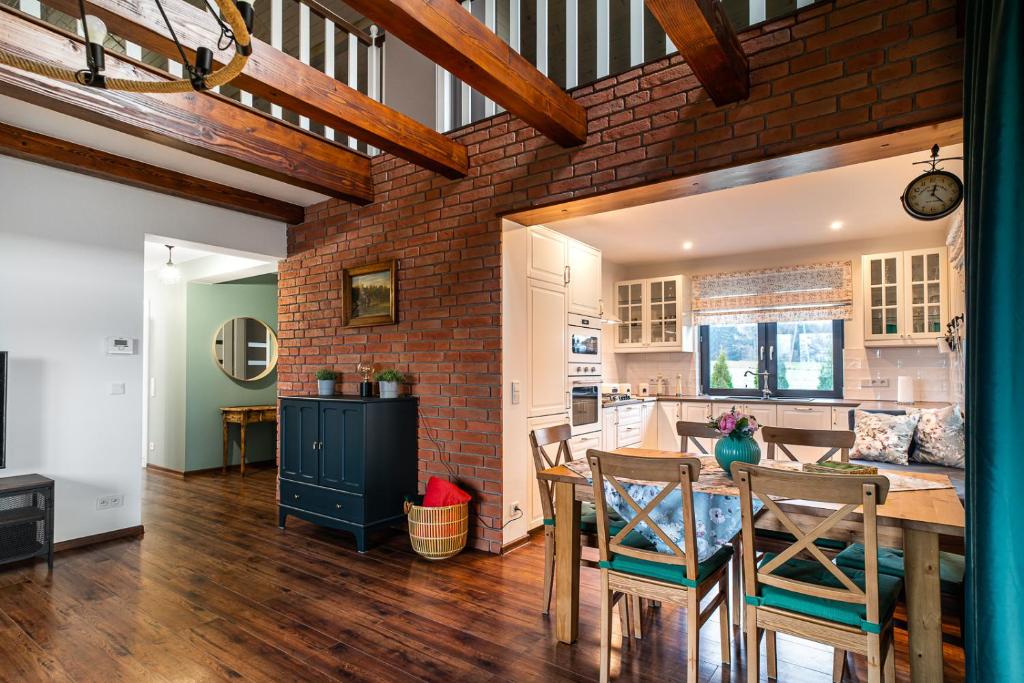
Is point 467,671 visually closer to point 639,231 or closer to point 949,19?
point 949,19

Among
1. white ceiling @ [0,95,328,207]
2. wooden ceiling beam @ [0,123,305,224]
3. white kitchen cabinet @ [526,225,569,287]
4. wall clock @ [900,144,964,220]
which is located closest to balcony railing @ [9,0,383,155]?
white ceiling @ [0,95,328,207]

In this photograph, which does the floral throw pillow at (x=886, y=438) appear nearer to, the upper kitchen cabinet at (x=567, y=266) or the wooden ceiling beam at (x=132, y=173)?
the upper kitchen cabinet at (x=567, y=266)

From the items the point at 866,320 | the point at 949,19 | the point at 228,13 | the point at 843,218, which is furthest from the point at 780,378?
the point at 228,13

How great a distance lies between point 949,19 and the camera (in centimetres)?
230

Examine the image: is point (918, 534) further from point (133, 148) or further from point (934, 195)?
point (133, 148)

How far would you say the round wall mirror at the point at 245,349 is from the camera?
697 centimetres

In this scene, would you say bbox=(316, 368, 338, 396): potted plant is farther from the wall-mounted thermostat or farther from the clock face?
the clock face

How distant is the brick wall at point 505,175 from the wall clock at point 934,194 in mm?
592

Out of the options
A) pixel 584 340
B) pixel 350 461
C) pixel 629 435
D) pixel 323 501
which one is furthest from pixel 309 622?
pixel 629 435

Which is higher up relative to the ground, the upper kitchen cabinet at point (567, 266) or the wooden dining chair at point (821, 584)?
the upper kitchen cabinet at point (567, 266)

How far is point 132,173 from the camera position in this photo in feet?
13.1

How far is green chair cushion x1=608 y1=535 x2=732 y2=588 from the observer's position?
2.15 meters

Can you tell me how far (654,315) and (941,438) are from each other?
3298mm

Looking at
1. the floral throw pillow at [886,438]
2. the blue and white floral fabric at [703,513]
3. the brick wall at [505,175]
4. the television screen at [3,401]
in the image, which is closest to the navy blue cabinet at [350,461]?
the brick wall at [505,175]
